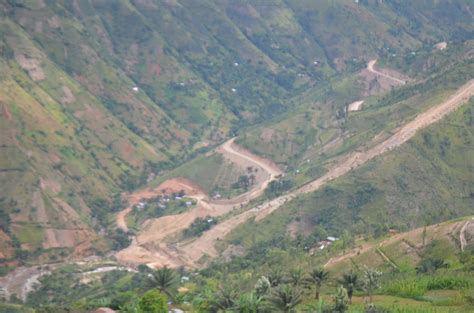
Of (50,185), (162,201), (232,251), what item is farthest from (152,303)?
(162,201)

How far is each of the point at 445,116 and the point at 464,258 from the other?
77129 mm

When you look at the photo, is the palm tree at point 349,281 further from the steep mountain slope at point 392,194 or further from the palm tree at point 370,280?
the steep mountain slope at point 392,194

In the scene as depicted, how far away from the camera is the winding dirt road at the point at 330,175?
155125 mm

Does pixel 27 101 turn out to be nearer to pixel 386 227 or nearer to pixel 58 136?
pixel 58 136

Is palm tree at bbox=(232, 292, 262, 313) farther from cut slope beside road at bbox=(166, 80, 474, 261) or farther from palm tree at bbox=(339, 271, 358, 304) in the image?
cut slope beside road at bbox=(166, 80, 474, 261)

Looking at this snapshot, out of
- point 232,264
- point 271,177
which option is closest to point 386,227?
point 232,264

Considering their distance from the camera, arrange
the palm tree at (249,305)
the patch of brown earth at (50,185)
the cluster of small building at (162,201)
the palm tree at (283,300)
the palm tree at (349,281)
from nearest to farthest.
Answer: the palm tree at (283,300), the palm tree at (249,305), the palm tree at (349,281), the patch of brown earth at (50,185), the cluster of small building at (162,201)

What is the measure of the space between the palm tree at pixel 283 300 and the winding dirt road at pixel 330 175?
80819mm

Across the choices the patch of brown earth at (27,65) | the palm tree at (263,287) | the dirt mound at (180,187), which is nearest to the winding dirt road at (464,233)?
the palm tree at (263,287)

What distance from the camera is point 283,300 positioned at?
69.9 metres

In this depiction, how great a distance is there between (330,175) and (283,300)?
97720mm

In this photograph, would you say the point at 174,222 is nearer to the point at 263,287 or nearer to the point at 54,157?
the point at 54,157

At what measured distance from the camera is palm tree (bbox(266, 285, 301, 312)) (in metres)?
69.8

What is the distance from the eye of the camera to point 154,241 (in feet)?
531
